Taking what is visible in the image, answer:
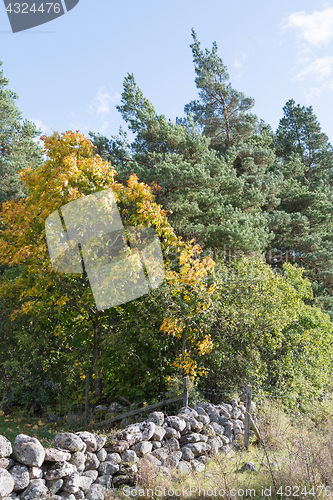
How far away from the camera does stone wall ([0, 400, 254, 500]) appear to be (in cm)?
318

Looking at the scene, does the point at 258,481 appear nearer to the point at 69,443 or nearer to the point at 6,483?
the point at 69,443

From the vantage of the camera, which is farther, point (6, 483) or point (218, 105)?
point (218, 105)

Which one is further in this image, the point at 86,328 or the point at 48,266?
the point at 86,328

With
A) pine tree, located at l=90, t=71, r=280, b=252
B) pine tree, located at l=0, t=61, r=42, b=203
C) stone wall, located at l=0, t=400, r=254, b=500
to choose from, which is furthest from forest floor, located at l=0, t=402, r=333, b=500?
pine tree, located at l=0, t=61, r=42, b=203

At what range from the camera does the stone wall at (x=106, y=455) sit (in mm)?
3184

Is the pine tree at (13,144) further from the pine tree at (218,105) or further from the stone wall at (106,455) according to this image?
the stone wall at (106,455)

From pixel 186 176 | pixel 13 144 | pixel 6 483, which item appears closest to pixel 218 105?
pixel 186 176

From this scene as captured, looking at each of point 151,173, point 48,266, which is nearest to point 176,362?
point 48,266

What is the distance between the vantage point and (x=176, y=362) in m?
6.26

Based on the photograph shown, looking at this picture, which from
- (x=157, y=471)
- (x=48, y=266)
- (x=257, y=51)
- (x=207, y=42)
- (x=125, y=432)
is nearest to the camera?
(x=157, y=471)

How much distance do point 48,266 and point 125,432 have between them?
11.0ft

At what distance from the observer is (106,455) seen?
4.07 meters

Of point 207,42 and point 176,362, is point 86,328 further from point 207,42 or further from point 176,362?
point 207,42

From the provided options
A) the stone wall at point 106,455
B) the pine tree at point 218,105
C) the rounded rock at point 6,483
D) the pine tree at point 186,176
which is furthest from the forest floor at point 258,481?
the pine tree at point 218,105
